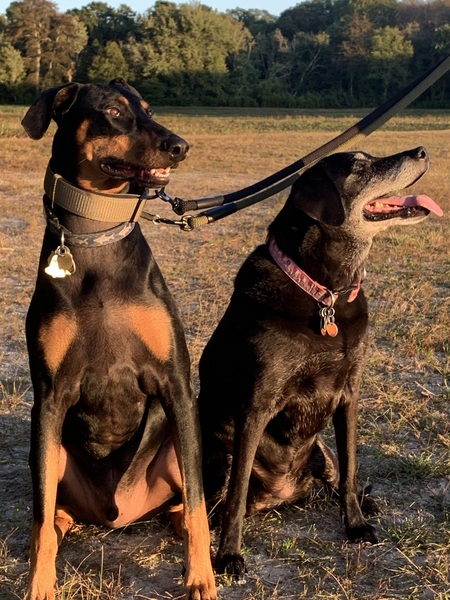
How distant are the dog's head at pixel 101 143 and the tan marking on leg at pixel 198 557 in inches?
50.9

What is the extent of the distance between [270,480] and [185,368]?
0.84 m

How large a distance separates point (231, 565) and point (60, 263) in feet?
4.51

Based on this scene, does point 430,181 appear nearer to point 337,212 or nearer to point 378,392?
point 378,392

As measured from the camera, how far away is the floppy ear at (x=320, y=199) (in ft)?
10.0

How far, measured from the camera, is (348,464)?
3.12 meters

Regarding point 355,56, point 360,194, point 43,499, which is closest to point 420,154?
point 360,194

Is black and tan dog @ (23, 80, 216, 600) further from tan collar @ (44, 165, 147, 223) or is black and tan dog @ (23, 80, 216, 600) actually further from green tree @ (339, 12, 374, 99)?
green tree @ (339, 12, 374, 99)

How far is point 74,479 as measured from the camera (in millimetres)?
2900

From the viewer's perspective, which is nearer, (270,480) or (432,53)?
(270,480)

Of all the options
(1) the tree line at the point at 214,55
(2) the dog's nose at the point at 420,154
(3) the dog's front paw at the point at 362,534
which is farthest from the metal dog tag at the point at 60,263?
(1) the tree line at the point at 214,55

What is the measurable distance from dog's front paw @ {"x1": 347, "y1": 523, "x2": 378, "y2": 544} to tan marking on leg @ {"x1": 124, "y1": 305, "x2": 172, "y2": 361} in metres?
1.19

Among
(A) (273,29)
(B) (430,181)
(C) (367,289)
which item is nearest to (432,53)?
(A) (273,29)

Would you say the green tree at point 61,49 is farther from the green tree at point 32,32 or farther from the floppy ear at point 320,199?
the floppy ear at point 320,199

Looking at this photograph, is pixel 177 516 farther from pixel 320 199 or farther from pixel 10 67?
pixel 10 67
